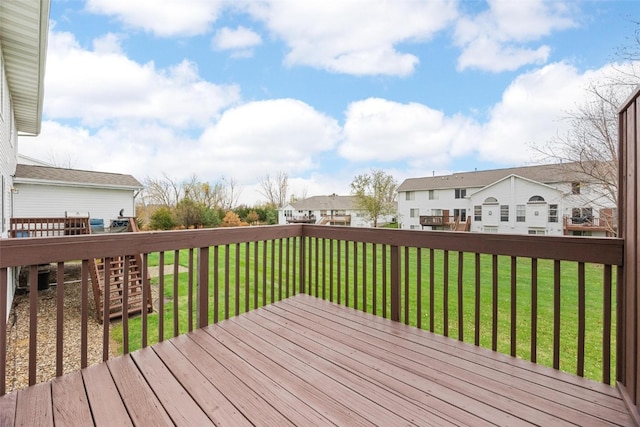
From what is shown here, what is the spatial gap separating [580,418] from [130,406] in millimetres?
2133

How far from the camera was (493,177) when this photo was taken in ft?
54.3

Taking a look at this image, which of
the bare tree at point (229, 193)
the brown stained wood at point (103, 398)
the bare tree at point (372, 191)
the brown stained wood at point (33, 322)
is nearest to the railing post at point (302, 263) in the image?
the brown stained wood at point (103, 398)

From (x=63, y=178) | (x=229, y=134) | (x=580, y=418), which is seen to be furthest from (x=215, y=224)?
(x=580, y=418)

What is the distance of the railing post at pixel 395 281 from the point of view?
2.56 meters

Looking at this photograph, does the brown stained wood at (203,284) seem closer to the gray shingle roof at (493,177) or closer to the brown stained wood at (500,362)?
the brown stained wood at (500,362)

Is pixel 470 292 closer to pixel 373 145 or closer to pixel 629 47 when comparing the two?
pixel 629 47

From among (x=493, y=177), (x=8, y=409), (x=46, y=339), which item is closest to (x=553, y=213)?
(x=493, y=177)

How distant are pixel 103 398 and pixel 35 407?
0.29 meters

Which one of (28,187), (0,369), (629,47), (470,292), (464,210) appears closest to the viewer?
(0,369)

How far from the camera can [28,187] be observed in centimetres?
971

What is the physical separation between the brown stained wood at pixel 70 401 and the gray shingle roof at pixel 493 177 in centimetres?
1124

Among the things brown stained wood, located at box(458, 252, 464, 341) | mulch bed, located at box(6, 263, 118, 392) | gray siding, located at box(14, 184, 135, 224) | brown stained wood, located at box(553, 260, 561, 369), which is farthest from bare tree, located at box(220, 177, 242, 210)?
brown stained wood, located at box(553, 260, 561, 369)

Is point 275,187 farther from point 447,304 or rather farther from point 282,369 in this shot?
point 282,369

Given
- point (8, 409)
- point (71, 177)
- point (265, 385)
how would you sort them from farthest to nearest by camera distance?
point (71, 177)
point (265, 385)
point (8, 409)
